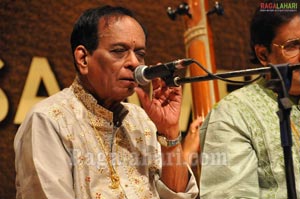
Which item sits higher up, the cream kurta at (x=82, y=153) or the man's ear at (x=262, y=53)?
the man's ear at (x=262, y=53)

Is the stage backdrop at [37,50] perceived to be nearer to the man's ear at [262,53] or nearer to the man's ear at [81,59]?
the man's ear at [81,59]

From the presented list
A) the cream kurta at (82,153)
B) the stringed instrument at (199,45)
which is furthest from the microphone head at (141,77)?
the stringed instrument at (199,45)

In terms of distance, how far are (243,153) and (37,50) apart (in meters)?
1.76

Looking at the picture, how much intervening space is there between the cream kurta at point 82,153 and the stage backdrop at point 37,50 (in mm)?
1106

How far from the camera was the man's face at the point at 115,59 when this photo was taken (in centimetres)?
226

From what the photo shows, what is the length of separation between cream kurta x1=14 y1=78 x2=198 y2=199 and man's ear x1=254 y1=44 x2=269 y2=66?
1.99 feet

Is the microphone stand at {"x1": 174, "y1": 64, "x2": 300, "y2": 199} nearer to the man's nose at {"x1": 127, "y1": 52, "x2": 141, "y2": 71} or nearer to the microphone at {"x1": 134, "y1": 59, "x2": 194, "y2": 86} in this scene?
the microphone at {"x1": 134, "y1": 59, "x2": 194, "y2": 86}

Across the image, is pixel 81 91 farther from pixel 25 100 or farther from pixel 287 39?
pixel 25 100

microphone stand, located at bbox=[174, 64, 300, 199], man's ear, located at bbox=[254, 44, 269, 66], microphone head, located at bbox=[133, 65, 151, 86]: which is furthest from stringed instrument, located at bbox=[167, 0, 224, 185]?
microphone stand, located at bbox=[174, 64, 300, 199]

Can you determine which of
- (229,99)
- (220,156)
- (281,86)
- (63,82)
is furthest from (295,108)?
(63,82)

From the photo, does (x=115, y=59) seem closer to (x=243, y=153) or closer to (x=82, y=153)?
(x=82, y=153)

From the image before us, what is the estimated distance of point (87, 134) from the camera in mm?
2273

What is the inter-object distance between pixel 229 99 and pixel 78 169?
0.73 metres

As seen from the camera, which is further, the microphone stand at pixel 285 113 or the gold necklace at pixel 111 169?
the gold necklace at pixel 111 169
